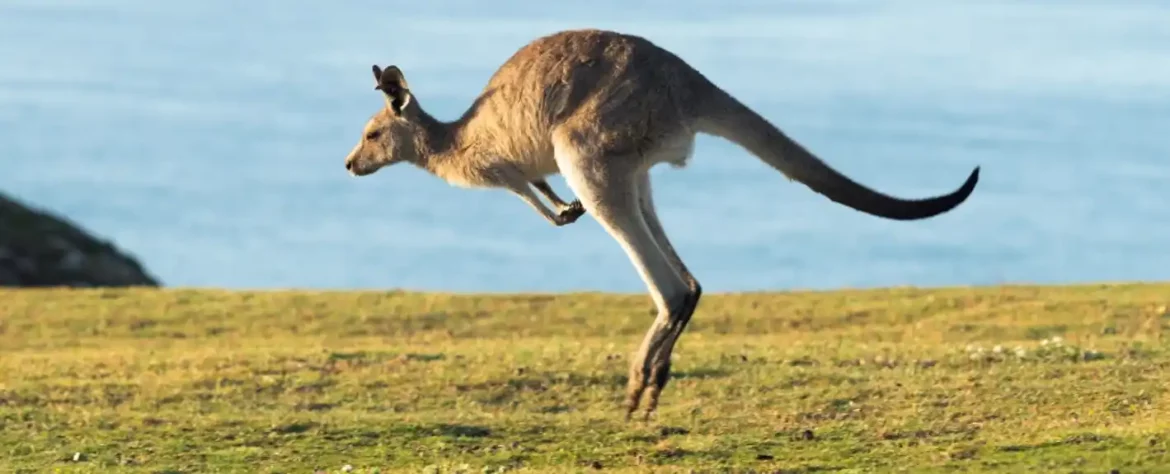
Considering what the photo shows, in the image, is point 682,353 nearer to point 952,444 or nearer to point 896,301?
point 896,301

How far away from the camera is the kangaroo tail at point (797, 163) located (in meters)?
9.09

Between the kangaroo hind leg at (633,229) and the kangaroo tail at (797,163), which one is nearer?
the kangaroo tail at (797,163)

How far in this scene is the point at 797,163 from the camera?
31.3 feet

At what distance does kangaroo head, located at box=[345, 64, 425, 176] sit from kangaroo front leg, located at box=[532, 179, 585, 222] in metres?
0.91

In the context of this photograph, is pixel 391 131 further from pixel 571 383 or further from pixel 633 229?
pixel 571 383

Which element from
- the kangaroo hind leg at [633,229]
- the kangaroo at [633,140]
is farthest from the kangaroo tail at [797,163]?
the kangaroo hind leg at [633,229]

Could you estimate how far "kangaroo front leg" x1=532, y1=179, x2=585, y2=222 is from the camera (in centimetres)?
1011

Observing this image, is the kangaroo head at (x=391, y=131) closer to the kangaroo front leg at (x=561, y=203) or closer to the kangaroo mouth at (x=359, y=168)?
the kangaroo mouth at (x=359, y=168)

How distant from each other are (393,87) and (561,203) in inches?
53.5

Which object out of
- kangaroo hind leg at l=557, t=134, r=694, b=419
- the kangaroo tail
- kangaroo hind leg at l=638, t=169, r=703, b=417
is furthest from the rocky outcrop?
the kangaroo tail

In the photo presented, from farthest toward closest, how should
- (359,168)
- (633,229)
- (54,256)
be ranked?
1. (54,256)
2. (359,168)
3. (633,229)

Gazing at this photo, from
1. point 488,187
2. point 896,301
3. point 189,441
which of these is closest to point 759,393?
point 488,187

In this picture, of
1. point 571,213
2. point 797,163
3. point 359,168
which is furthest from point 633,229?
point 359,168

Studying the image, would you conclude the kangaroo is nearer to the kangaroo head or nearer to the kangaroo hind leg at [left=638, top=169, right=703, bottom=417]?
the kangaroo hind leg at [left=638, top=169, right=703, bottom=417]
